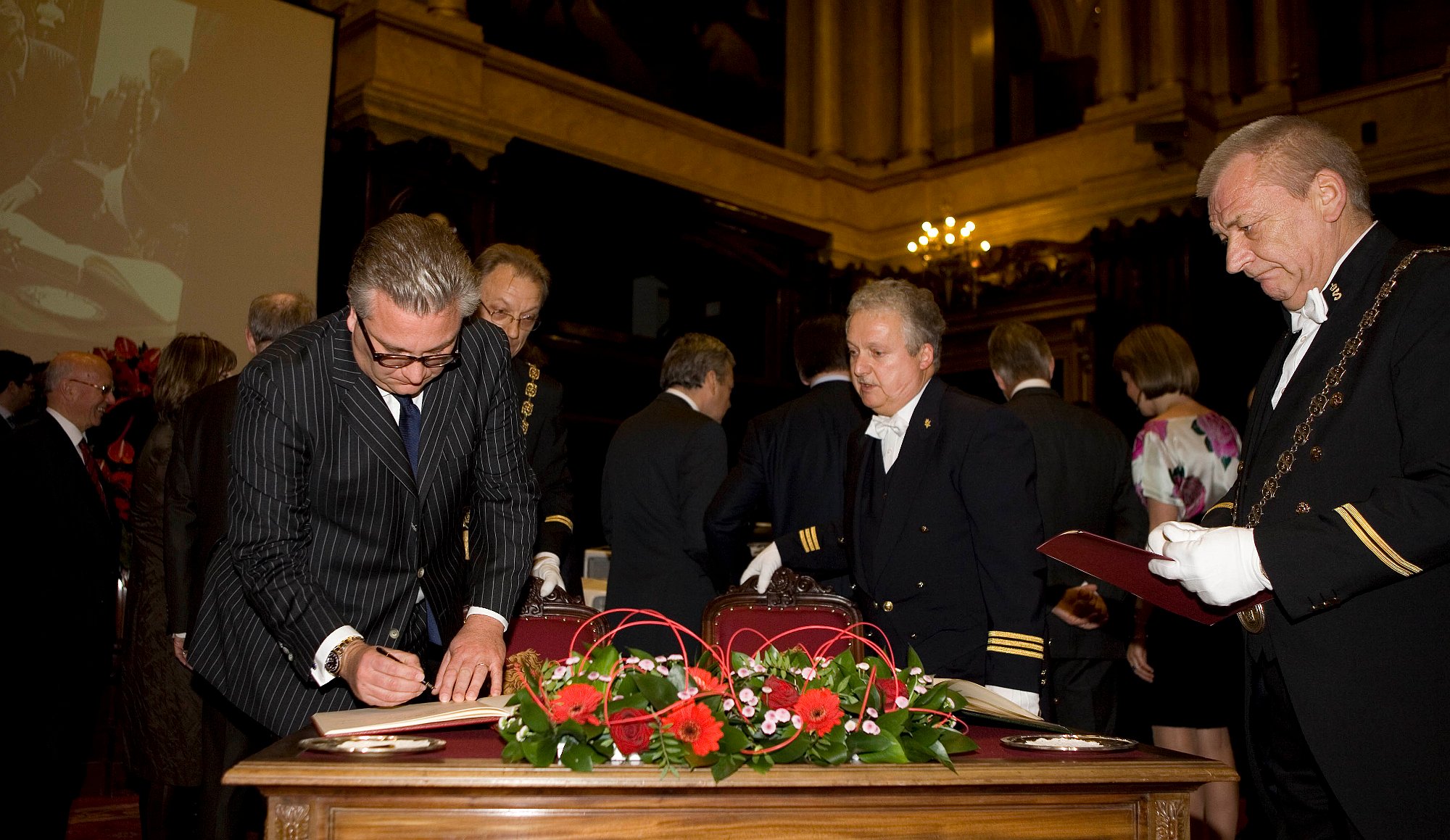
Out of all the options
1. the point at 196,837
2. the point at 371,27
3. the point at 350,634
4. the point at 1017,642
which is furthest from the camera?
the point at 371,27

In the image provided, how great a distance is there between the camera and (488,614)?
2076 millimetres

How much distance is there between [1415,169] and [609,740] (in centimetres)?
977

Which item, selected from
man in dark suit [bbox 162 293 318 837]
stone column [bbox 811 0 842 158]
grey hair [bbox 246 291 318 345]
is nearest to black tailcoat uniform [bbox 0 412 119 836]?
man in dark suit [bbox 162 293 318 837]

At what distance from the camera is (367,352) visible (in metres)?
2.00

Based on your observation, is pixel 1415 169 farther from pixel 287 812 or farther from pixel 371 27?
pixel 287 812

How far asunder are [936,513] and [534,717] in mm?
1330

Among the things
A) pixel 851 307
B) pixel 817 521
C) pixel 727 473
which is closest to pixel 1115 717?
pixel 817 521

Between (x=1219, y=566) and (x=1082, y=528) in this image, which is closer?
(x=1219, y=566)

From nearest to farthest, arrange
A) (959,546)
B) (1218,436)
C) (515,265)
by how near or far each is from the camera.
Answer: (959,546)
(515,265)
(1218,436)

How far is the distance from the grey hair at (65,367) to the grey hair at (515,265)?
5.27ft

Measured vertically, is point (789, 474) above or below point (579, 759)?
above

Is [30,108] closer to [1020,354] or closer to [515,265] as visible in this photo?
[515,265]

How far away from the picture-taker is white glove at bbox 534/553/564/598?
281 centimetres

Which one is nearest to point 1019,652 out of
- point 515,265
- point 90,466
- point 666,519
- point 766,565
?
point 766,565
